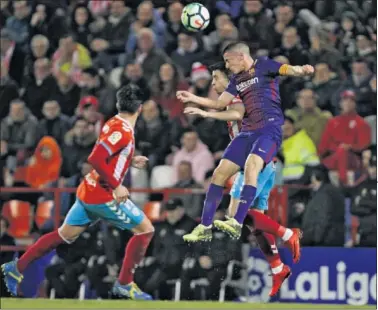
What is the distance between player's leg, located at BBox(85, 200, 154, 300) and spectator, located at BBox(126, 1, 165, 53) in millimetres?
5791

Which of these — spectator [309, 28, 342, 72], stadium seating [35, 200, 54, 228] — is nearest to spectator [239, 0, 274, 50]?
spectator [309, 28, 342, 72]

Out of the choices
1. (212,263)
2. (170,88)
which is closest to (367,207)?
(212,263)

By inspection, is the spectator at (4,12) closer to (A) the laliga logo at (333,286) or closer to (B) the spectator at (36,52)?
(B) the spectator at (36,52)

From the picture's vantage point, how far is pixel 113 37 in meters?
21.5

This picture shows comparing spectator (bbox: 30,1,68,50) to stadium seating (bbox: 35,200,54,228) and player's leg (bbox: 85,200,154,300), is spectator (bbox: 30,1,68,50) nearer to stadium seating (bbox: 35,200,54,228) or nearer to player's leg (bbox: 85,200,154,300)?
stadium seating (bbox: 35,200,54,228)

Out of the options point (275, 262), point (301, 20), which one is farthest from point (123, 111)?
point (301, 20)

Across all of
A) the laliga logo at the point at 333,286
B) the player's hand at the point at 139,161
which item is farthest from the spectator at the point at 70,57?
the player's hand at the point at 139,161

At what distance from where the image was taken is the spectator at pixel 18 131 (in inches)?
792

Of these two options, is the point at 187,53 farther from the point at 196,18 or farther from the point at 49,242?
the point at 49,242

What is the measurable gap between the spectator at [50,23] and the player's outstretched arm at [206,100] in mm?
7742

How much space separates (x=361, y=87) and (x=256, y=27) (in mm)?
2146

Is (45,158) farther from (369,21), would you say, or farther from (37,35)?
(369,21)

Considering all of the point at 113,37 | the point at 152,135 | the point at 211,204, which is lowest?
the point at 211,204

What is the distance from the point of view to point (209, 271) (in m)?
17.6
